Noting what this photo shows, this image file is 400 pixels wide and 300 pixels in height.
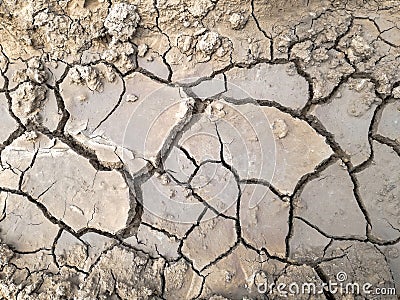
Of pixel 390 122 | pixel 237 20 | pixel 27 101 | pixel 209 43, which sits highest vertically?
pixel 237 20

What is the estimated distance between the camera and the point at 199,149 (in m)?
2.70

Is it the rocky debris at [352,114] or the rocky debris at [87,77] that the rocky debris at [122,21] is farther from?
the rocky debris at [352,114]

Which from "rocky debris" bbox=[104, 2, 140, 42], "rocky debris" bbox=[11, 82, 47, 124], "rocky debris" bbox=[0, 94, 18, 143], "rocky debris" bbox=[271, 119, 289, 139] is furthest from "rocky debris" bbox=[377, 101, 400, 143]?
"rocky debris" bbox=[0, 94, 18, 143]

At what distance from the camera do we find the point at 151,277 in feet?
7.93

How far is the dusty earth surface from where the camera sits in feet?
8.02

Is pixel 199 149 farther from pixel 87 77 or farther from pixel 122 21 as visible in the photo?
pixel 122 21

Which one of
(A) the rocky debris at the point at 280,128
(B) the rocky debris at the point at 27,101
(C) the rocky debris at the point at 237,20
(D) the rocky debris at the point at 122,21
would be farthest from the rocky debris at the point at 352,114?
(B) the rocky debris at the point at 27,101

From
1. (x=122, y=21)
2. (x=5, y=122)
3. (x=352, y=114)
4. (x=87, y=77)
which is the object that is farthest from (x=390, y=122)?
(x=5, y=122)

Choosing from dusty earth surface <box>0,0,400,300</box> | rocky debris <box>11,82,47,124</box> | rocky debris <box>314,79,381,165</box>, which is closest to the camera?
dusty earth surface <box>0,0,400,300</box>

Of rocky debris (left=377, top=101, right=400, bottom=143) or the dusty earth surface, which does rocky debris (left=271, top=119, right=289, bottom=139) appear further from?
rocky debris (left=377, top=101, right=400, bottom=143)

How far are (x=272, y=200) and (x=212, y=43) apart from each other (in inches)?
40.1

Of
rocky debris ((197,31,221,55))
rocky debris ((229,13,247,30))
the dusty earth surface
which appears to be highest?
rocky debris ((229,13,247,30))

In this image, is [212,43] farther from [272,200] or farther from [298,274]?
[298,274]

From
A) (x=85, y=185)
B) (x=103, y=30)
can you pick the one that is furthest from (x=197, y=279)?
(x=103, y=30)
